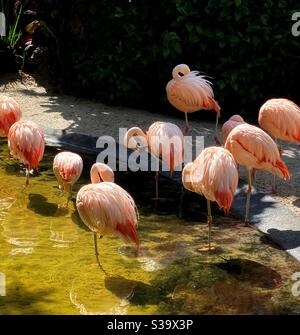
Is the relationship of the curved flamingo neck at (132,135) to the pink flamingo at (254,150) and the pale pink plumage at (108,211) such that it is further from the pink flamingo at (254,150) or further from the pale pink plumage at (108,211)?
the pale pink plumage at (108,211)

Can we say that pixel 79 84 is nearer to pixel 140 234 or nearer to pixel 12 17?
pixel 12 17

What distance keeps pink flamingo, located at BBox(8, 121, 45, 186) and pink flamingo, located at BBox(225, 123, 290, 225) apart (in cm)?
151

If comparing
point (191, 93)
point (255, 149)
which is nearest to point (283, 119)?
point (255, 149)

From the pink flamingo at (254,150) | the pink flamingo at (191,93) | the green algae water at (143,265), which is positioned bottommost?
the green algae water at (143,265)

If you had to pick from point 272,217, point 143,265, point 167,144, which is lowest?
point 143,265

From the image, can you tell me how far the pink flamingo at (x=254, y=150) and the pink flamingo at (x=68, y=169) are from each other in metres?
1.14


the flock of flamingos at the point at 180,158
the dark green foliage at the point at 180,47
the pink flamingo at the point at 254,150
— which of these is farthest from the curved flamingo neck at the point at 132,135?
the dark green foliage at the point at 180,47

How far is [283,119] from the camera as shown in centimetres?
615

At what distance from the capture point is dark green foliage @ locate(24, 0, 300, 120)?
808 centimetres

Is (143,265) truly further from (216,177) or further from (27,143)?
(27,143)

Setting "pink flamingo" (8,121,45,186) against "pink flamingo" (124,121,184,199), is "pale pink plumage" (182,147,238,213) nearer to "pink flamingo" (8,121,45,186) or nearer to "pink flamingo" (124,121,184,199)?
"pink flamingo" (124,121,184,199)

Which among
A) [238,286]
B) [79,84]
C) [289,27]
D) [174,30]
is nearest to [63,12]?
[79,84]

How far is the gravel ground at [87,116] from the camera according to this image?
7297 mm

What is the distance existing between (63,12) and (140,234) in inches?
179
